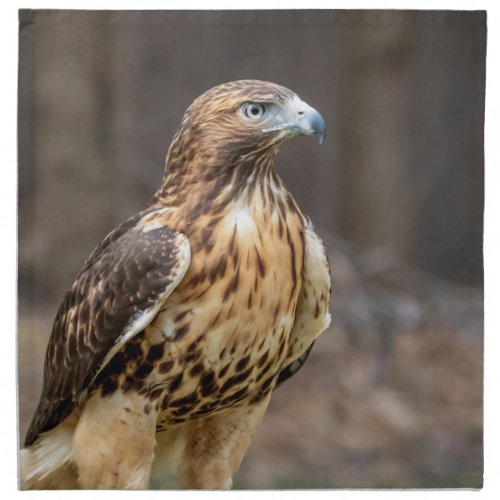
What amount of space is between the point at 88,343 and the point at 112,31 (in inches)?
45.4

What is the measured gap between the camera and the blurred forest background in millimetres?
3094

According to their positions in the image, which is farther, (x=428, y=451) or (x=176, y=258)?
(x=428, y=451)

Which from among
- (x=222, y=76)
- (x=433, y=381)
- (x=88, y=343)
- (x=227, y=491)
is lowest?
(x=227, y=491)

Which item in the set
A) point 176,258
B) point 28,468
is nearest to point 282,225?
point 176,258

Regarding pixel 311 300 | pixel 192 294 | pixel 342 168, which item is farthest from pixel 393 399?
pixel 192 294

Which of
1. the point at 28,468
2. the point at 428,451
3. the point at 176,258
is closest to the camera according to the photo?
the point at 176,258

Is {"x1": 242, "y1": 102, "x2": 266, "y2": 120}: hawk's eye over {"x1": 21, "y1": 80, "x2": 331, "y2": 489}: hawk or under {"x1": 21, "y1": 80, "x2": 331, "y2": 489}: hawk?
over

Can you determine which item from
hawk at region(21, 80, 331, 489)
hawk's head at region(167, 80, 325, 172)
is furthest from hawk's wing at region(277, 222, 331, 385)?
hawk's head at region(167, 80, 325, 172)

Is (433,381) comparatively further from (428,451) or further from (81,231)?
(81,231)

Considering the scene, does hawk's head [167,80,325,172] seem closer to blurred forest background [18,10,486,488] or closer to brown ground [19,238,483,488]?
blurred forest background [18,10,486,488]

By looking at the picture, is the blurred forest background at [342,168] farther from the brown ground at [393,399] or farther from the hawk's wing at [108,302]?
the hawk's wing at [108,302]

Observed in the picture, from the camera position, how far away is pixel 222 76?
3.11 m

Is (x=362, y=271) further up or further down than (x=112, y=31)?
further down

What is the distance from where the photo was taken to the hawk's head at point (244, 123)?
8.61 feet
